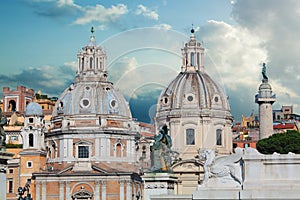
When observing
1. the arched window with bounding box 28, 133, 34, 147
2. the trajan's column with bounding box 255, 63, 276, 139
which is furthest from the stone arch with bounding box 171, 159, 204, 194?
the arched window with bounding box 28, 133, 34, 147

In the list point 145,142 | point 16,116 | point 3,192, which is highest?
point 16,116

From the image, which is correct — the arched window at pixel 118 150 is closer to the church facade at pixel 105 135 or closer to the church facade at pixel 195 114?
the church facade at pixel 105 135

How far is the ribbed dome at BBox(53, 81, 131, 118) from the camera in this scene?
281 feet

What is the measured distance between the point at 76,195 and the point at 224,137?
65.6 ft

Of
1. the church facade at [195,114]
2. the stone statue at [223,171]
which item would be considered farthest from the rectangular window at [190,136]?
the stone statue at [223,171]

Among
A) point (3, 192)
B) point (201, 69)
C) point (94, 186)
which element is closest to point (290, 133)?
point (201, 69)

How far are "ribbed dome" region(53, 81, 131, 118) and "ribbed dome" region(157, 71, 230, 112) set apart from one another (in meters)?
5.63

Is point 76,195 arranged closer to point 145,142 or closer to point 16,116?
point 145,142

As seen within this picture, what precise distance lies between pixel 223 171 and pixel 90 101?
64.6 metres

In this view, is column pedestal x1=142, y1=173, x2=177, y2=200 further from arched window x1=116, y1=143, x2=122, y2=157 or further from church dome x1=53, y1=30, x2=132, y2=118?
church dome x1=53, y1=30, x2=132, y2=118

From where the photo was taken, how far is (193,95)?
88.6 m

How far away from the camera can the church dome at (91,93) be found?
85.6 m

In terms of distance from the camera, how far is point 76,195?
267ft

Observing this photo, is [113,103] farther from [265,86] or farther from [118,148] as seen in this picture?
[265,86]
